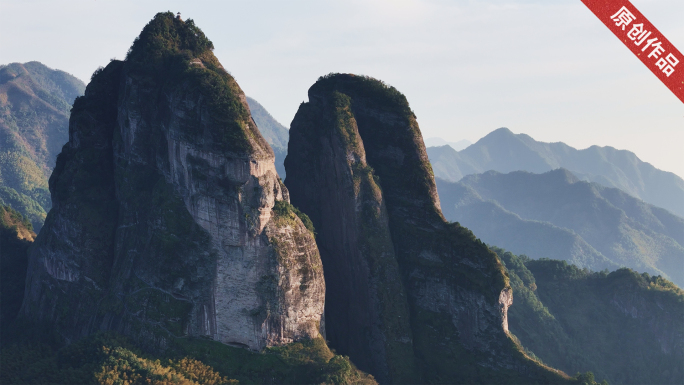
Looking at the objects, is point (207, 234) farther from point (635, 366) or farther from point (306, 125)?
point (635, 366)

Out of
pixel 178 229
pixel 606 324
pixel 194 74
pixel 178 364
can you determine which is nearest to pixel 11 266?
pixel 178 229

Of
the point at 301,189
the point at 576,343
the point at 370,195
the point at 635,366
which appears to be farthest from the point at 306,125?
the point at 635,366

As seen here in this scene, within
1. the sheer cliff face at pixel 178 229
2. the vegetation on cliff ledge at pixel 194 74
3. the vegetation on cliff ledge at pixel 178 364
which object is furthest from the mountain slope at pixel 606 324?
the vegetation on cliff ledge at pixel 194 74

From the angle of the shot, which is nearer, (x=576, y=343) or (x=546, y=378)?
(x=546, y=378)

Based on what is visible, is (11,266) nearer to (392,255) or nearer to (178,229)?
(178,229)

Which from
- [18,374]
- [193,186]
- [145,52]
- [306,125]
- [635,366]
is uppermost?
[145,52]

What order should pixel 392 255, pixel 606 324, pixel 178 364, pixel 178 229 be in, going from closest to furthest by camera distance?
pixel 178 364
pixel 178 229
pixel 392 255
pixel 606 324

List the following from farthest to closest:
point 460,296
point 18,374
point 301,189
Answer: point 301,189, point 460,296, point 18,374
